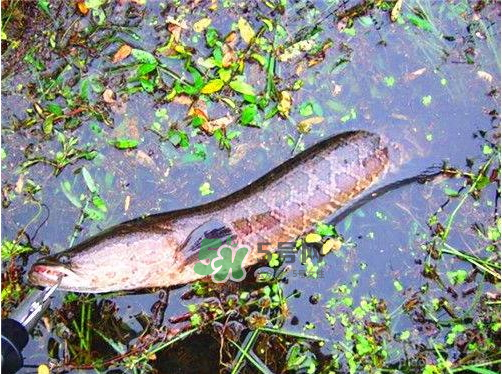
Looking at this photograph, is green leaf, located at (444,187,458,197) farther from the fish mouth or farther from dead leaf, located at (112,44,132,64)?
the fish mouth

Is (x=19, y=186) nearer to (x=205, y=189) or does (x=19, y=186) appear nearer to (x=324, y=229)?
(x=205, y=189)

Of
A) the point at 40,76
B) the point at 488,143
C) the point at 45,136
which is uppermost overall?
the point at 40,76

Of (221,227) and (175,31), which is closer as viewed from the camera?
(221,227)

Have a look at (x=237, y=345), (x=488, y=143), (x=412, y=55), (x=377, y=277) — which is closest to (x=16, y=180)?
(x=237, y=345)

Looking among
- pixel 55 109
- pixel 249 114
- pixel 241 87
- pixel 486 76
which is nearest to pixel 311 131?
pixel 249 114

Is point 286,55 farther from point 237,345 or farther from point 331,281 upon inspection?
point 237,345

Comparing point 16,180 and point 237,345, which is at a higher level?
point 16,180
